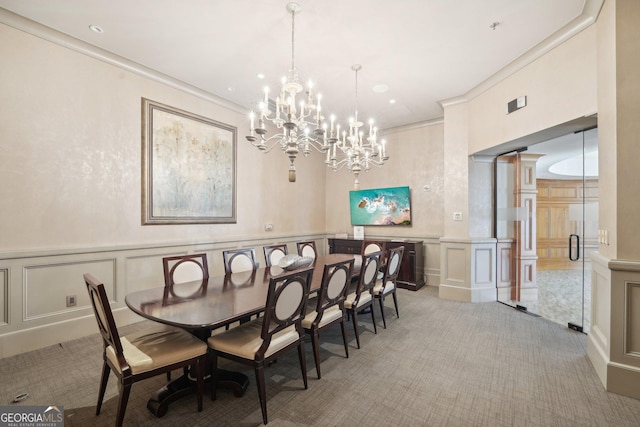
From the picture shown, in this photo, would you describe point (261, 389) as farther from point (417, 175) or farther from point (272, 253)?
point (417, 175)

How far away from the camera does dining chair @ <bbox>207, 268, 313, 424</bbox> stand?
190 centimetres

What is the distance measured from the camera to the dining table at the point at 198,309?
1846 mm

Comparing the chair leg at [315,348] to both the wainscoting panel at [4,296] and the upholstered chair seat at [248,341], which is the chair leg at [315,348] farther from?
the wainscoting panel at [4,296]

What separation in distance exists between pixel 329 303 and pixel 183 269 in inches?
58.8

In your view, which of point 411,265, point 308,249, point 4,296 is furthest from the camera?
point 411,265

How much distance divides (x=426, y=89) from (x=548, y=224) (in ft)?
8.52

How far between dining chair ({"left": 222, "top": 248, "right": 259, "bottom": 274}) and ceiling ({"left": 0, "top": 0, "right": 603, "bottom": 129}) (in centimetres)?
232

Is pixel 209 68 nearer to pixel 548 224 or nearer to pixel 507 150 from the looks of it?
pixel 507 150

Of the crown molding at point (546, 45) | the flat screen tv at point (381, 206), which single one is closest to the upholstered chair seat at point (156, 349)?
the crown molding at point (546, 45)

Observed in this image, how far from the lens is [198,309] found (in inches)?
79.6

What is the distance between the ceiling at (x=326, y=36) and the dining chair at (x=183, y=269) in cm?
232

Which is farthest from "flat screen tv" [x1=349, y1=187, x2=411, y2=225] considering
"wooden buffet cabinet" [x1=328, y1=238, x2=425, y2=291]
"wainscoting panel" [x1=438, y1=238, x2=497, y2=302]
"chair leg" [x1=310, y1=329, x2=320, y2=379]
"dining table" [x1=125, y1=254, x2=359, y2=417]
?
"chair leg" [x1=310, y1=329, x2=320, y2=379]

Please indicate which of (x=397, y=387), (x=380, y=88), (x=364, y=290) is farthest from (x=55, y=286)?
(x=380, y=88)

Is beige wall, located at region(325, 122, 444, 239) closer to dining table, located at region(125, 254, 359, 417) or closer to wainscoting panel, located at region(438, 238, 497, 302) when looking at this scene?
wainscoting panel, located at region(438, 238, 497, 302)
